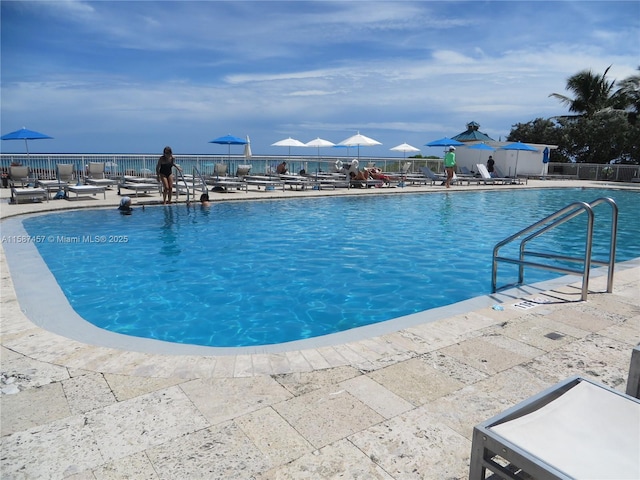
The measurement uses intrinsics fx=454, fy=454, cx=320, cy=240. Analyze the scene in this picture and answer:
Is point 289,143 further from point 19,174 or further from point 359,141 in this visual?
point 19,174

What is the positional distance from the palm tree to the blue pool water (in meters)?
25.8

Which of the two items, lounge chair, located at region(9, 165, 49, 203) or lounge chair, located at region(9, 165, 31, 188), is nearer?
lounge chair, located at region(9, 165, 49, 203)

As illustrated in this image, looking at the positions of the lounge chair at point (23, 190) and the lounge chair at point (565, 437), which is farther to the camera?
the lounge chair at point (23, 190)

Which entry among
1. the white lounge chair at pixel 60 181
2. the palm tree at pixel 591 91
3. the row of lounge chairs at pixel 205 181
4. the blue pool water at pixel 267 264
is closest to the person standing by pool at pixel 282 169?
the row of lounge chairs at pixel 205 181

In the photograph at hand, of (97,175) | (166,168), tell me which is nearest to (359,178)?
(166,168)

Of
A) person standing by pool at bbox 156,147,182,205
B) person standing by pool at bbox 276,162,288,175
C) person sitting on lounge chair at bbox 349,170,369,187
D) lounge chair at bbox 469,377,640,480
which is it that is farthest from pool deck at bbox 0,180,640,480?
person standing by pool at bbox 276,162,288,175

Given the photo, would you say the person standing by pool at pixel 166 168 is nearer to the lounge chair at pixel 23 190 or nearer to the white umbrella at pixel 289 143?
the lounge chair at pixel 23 190

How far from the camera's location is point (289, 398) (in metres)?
2.59

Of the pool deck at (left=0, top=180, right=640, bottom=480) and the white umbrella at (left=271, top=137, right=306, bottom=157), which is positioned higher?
the white umbrella at (left=271, top=137, right=306, bottom=157)

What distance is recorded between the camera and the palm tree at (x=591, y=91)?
32406 mm

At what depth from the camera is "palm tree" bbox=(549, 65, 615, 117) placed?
32406mm

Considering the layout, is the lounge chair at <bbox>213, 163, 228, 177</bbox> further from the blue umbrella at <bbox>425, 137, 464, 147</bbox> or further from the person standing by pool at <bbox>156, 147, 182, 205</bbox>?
the blue umbrella at <bbox>425, 137, 464, 147</bbox>

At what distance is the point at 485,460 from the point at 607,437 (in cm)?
45

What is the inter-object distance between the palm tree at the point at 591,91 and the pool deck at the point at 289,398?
115 ft
